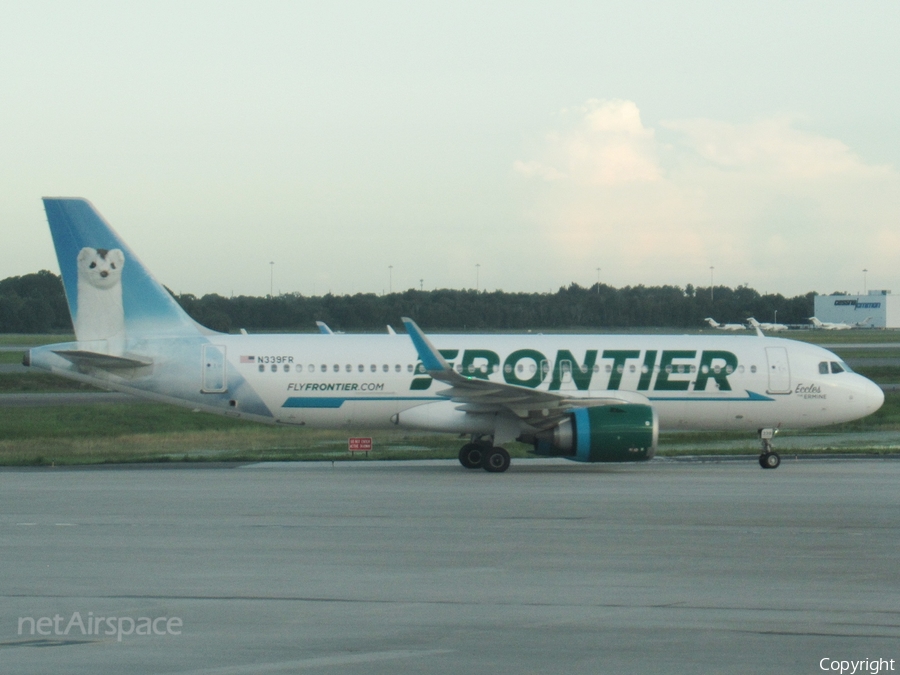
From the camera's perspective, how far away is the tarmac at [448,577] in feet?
26.8

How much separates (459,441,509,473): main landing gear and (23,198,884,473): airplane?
0.03 meters

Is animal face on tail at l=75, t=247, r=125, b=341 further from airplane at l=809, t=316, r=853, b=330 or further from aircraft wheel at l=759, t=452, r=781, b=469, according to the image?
airplane at l=809, t=316, r=853, b=330

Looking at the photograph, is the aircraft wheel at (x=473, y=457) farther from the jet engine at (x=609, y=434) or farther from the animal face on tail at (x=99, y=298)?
the animal face on tail at (x=99, y=298)

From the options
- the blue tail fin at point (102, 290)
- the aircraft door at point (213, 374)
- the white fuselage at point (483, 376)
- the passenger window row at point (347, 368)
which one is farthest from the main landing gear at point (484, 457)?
the blue tail fin at point (102, 290)

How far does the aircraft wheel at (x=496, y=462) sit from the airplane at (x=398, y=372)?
3 cm

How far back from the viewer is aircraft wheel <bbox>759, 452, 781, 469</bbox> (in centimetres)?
2353

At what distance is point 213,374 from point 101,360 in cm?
234

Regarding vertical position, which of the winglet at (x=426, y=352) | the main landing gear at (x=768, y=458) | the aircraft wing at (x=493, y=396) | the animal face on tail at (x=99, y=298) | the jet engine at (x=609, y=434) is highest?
the animal face on tail at (x=99, y=298)

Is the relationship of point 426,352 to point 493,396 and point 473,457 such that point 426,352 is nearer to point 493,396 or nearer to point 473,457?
point 493,396

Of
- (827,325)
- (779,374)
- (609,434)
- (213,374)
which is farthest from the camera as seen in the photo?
(827,325)

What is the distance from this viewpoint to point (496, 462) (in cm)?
2322

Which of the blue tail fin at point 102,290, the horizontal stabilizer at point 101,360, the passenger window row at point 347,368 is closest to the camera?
the horizontal stabilizer at point 101,360

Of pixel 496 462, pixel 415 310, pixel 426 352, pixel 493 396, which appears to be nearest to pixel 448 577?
pixel 426 352

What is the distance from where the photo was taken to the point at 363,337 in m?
25.2
